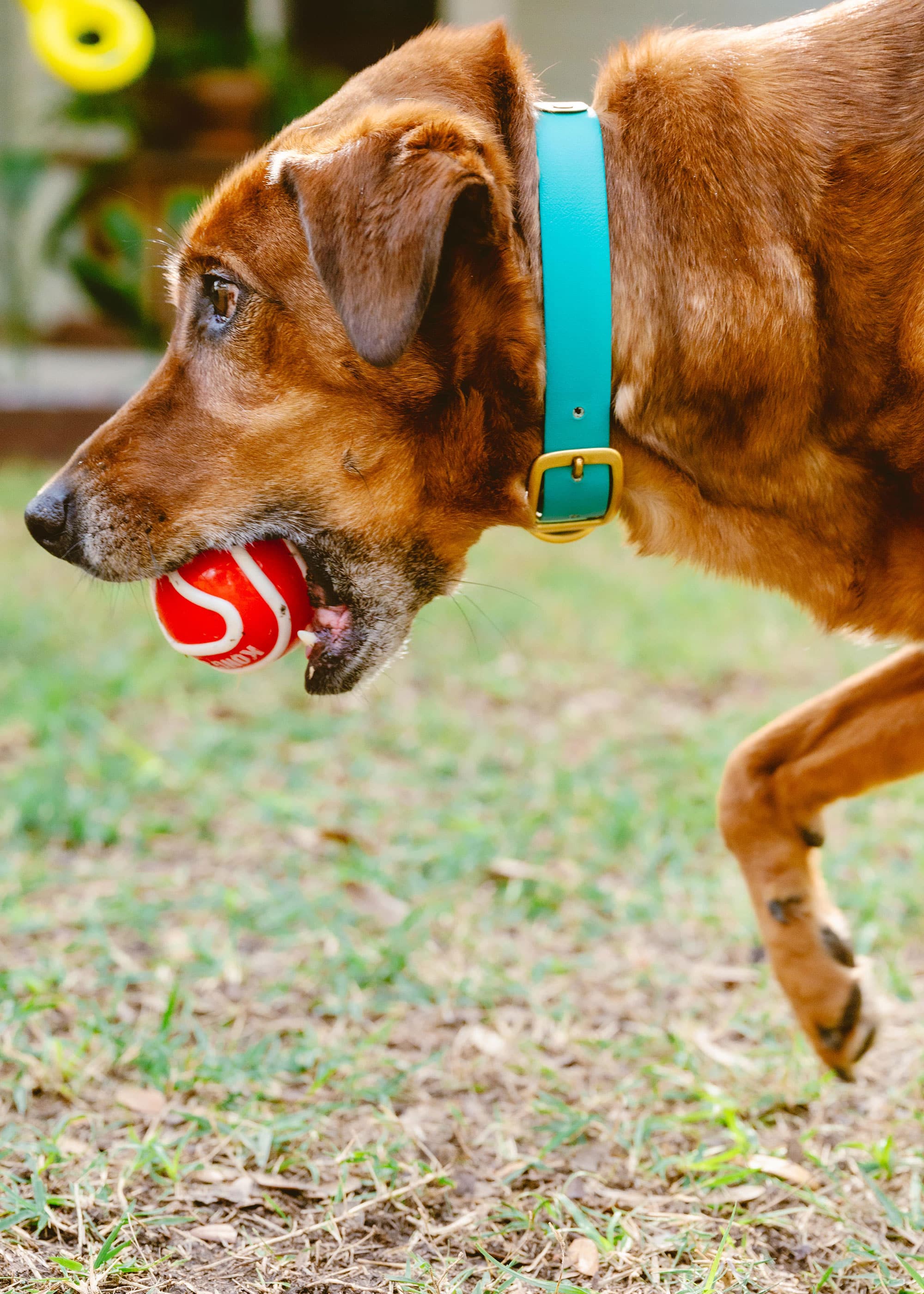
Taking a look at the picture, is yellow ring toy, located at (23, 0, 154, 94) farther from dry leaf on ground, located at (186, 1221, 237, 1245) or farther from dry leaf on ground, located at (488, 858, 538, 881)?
dry leaf on ground, located at (186, 1221, 237, 1245)

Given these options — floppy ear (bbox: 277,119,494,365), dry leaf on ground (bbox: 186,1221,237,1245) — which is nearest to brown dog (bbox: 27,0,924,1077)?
floppy ear (bbox: 277,119,494,365)

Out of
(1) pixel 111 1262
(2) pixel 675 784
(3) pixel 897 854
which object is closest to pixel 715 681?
(2) pixel 675 784

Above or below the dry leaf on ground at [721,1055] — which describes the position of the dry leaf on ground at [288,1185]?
above

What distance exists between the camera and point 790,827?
8.84 feet

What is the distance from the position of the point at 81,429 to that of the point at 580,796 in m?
5.90

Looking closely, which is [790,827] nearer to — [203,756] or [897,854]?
[897,854]

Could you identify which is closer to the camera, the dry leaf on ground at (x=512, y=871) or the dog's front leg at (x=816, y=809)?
the dog's front leg at (x=816, y=809)

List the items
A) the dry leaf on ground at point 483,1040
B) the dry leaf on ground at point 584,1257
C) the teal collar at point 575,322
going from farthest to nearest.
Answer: the dry leaf on ground at point 483,1040
the teal collar at point 575,322
the dry leaf on ground at point 584,1257

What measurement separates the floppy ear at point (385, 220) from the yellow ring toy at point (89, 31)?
6.59ft

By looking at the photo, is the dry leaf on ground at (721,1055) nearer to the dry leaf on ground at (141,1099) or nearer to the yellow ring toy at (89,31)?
the dry leaf on ground at (141,1099)

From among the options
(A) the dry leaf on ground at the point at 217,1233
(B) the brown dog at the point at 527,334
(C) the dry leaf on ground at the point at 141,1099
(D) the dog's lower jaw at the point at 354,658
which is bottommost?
(C) the dry leaf on ground at the point at 141,1099

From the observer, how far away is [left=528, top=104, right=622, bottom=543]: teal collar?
84.8 inches

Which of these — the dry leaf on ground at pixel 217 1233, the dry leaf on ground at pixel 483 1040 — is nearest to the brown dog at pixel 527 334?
the dry leaf on ground at pixel 483 1040

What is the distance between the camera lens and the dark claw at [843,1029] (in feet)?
8.22
